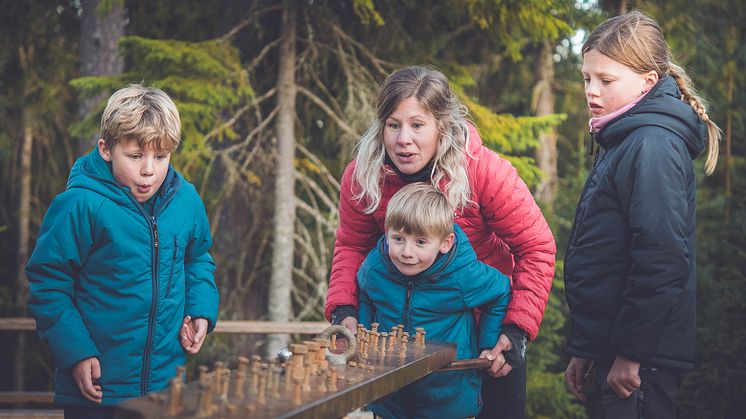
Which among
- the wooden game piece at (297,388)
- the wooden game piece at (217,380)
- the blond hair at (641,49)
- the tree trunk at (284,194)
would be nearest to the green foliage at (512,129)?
the tree trunk at (284,194)

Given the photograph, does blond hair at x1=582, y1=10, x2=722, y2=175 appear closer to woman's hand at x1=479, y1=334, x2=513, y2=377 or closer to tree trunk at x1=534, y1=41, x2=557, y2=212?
woman's hand at x1=479, y1=334, x2=513, y2=377

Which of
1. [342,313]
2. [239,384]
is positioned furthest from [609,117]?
[239,384]

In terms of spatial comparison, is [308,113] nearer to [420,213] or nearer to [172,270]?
[172,270]

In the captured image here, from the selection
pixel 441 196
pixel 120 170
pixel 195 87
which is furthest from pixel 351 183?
pixel 195 87

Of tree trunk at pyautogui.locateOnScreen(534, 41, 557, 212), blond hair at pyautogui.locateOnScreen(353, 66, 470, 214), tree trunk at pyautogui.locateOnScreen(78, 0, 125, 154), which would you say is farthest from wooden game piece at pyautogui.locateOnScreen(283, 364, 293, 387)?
tree trunk at pyautogui.locateOnScreen(534, 41, 557, 212)

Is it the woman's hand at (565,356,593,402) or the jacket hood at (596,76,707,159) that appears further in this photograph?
the woman's hand at (565,356,593,402)

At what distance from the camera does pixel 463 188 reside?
12.2 ft

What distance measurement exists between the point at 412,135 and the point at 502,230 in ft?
1.91

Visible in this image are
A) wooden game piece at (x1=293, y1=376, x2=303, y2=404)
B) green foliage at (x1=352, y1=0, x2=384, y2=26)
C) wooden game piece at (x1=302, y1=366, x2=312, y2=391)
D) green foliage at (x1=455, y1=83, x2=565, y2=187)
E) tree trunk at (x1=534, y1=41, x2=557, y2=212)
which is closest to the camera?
wooden game piece at (x1=293, y1=376, x2=303, y2=404)

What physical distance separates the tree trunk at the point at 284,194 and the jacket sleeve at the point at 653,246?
5.49 metres

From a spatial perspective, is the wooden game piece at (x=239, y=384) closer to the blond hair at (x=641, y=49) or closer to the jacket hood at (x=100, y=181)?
the jacket hood at (x=100, y=181)

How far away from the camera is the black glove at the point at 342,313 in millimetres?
3932

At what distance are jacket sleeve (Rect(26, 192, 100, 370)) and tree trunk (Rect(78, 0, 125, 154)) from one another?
20.3ft

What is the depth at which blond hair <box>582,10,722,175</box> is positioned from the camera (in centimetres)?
346
